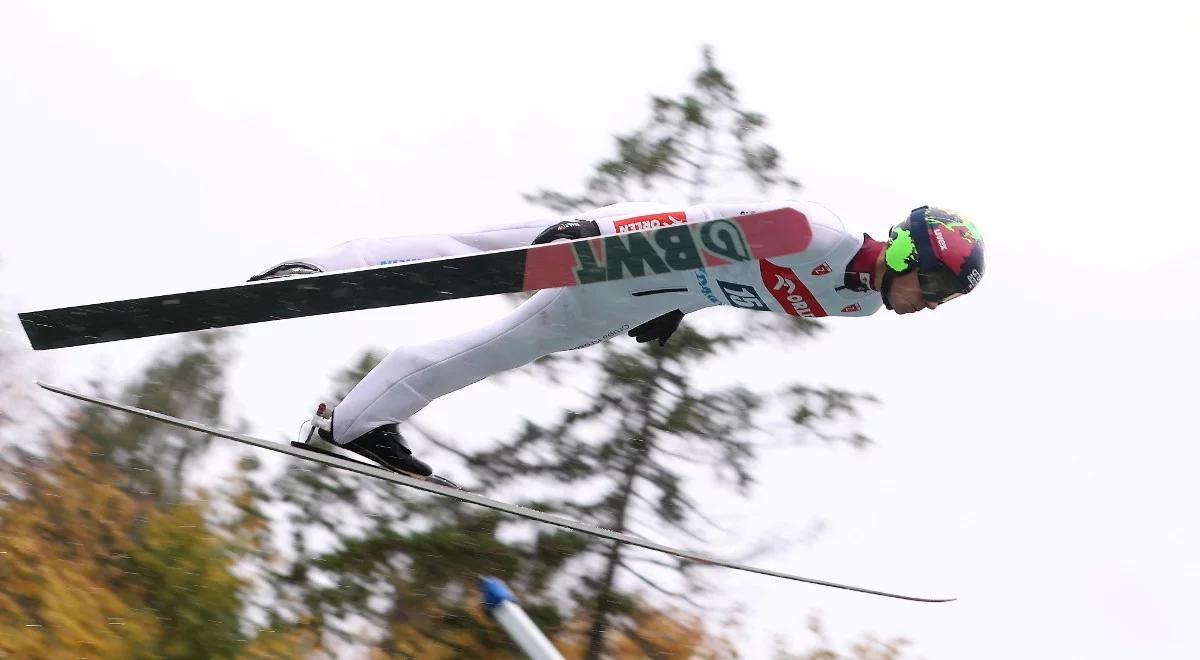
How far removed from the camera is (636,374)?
8.60 metres

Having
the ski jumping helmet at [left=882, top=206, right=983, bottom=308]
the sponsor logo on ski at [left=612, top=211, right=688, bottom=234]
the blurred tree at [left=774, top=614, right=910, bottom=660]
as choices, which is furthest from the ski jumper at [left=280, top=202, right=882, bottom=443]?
the blurred tree at [left=774, top=614, right=910, bottom=660]

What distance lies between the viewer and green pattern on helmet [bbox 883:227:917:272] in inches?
136

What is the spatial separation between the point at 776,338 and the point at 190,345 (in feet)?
34.9

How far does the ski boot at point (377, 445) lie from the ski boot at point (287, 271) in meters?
0.53

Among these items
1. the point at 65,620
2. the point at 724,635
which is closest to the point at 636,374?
the point at 724,635

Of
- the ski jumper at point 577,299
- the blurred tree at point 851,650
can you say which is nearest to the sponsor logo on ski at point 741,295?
the ski jumper at point 577,299

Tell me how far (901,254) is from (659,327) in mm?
883

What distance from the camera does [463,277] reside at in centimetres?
339

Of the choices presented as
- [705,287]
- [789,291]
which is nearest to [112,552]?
[705,287]

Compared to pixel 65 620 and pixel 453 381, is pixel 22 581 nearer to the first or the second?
pixel 65 620

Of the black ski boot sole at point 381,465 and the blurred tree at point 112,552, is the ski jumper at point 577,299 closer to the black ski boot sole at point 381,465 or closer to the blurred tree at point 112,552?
the black ski boot sole at point 381,465

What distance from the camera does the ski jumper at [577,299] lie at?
3.52m

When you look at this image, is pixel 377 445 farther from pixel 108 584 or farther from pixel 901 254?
pixel 108 584

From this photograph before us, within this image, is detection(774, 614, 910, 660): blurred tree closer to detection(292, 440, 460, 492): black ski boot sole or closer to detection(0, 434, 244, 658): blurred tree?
detection(0, 434, 244, 658): blurred tree
